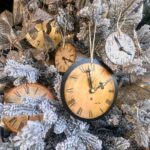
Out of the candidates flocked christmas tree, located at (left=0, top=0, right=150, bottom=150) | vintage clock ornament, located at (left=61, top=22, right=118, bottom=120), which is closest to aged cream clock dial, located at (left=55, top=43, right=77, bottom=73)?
flocked christmas tree, located at (left=0, top=0, right=150, bottom=150)

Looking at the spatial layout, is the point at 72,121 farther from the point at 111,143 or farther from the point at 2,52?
the point at 2,52

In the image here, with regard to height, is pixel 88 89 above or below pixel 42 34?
below

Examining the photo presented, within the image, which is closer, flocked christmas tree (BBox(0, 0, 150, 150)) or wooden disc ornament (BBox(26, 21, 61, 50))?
flocked christmas tree (BBox(0, 0, 150, 150))

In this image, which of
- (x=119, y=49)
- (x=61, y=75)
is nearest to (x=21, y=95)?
(x=61, y=75)

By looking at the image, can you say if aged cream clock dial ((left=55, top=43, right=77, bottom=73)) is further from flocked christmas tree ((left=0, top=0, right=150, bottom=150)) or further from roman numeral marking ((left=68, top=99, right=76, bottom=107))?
roman numeral marking ((left=68, top=99, right=76, bottom=107))

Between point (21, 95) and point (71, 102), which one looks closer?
point (71, 102)

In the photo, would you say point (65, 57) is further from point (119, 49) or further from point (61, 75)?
point (119, 49)

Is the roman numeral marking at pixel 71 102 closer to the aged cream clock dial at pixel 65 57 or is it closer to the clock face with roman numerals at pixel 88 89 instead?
the clock face with roman numerals at pixel 88 89

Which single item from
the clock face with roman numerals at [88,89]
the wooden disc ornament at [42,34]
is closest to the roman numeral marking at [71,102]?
the clock face with roman numerals at [88,89]
